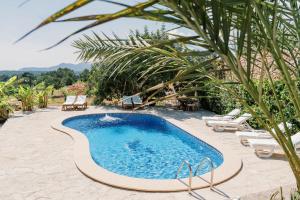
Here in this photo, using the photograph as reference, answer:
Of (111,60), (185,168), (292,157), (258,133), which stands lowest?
(185,168)

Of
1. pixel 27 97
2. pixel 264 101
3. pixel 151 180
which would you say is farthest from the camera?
pixel 27 97

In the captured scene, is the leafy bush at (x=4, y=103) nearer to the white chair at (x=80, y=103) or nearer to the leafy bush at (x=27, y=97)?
the leafy bush at (x=27, y=97)

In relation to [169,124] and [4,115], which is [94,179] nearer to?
[169,124]

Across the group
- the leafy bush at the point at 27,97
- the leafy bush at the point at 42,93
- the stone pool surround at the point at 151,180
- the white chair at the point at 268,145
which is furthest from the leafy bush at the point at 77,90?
the white chair at the point at 268,145

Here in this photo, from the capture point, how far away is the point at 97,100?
1858 centimetres

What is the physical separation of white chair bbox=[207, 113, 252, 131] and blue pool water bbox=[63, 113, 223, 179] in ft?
3.60

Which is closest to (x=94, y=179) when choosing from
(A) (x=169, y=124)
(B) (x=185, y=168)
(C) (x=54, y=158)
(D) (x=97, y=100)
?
(C) (x=54, y=158)

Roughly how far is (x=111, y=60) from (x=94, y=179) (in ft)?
17.2

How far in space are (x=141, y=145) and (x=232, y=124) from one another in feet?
11.6

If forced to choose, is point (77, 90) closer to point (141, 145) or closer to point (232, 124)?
point (141, 145)

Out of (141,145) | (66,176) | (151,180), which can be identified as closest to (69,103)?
(141,145)

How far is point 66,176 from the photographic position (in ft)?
23.1

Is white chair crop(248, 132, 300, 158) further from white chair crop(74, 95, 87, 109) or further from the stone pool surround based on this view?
white chair crop(74, 95, 87, 109)

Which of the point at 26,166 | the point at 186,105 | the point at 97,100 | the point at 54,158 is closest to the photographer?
the point at 26,166
